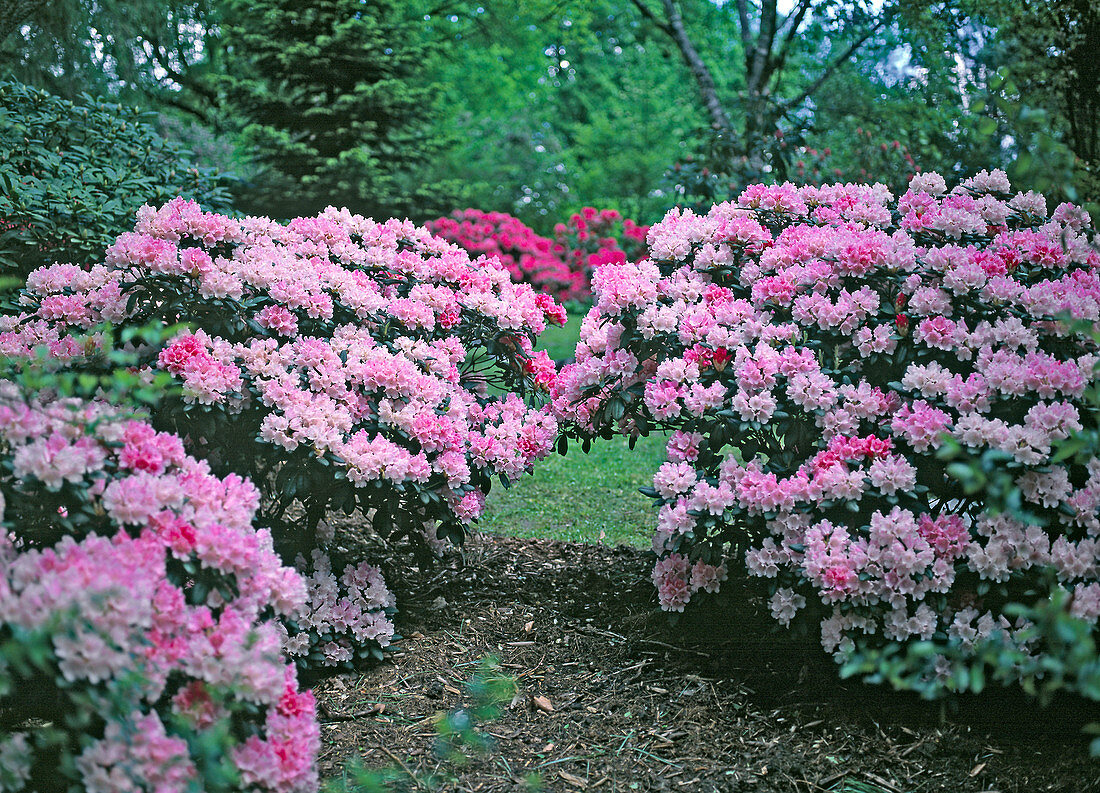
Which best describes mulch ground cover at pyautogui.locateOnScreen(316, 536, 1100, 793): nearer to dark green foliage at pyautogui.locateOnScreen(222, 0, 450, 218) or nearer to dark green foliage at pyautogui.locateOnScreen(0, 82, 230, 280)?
dark green foliage at pyautogui.locateOnScreen(0, 82, 230, 280)

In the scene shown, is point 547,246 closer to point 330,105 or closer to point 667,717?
point 330,105

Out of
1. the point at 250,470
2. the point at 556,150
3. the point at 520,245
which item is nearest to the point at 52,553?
the point at 250,470

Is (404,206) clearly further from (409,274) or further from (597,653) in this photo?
(597,653)

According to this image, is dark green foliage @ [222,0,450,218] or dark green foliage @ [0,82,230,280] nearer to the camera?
dark green foliage @ [0,82,230,280]

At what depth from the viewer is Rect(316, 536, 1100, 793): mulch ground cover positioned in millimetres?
2176

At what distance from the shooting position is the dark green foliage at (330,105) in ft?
38.3

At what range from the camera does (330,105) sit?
1204 cm

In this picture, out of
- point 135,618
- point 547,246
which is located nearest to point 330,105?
point 547,246

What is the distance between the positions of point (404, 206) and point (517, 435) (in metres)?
10.0

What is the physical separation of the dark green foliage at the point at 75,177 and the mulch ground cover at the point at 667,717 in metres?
2.14

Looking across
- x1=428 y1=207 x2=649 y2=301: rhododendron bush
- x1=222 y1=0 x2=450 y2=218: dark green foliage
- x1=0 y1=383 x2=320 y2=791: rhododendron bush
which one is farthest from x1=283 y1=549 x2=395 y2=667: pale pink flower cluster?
x1=222 y1=0 x2=450 y2=218: dark green foliage

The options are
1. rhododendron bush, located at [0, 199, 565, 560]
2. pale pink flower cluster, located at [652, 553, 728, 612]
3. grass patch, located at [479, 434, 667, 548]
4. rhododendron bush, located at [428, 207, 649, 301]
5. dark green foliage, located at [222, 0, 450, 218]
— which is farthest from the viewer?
dark green foliage, located at [222, 0, 450, 218]

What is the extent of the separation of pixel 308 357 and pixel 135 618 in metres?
1.23

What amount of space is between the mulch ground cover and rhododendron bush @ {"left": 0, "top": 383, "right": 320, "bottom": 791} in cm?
62
